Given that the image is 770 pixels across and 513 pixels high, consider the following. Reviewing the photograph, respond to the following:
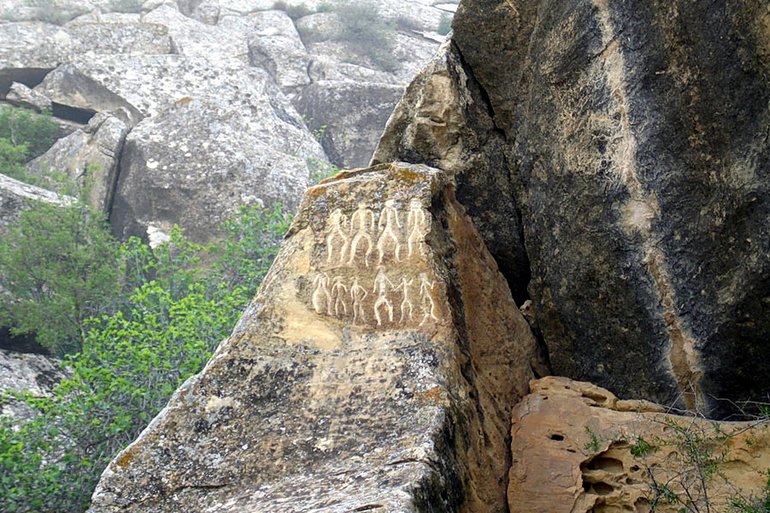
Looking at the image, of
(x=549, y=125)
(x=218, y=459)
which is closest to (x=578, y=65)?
(x=549, y=125)

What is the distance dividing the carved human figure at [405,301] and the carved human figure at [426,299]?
0.08 meters

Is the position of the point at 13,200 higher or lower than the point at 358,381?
A: higher

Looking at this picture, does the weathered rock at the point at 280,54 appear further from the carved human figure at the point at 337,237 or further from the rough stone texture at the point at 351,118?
the carved human figure at the point at 337,237

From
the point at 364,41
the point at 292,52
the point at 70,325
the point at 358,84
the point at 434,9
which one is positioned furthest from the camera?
the point at 434,9

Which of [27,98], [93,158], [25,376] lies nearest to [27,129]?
[27,98]

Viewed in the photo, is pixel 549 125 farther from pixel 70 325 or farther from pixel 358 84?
pixel 358 84

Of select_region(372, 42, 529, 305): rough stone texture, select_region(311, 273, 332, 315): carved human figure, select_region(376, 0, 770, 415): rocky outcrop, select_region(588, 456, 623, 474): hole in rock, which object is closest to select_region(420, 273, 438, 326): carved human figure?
select_region(311, 273, 332, 315): carved human figure

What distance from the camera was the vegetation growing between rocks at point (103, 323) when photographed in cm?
995

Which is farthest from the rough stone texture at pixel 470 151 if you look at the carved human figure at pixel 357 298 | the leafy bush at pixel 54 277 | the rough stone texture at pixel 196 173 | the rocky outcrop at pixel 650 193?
the rough stone texture at pixel 196 173

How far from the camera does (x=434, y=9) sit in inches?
1309

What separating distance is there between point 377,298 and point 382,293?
0.15ft

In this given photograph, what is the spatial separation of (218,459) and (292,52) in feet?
75.5

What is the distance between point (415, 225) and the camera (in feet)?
18.5

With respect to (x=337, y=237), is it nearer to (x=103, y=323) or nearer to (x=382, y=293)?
(x=382, y=293)
